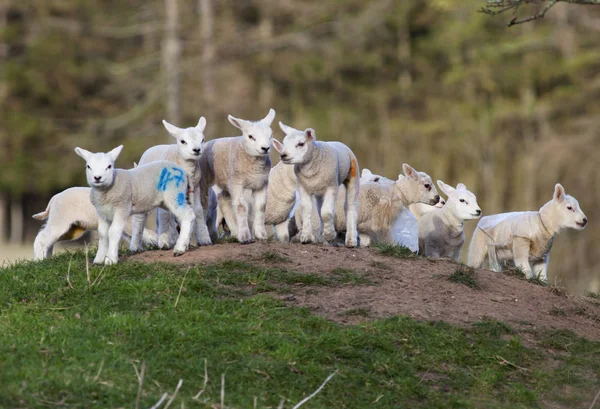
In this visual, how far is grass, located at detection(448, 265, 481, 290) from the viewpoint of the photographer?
10.2 m

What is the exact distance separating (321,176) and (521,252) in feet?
9.25

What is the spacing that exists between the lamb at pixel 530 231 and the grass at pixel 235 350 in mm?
2922

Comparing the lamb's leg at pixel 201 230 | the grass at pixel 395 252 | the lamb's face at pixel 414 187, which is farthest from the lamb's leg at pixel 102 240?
the lamb's face at pixel 414 187

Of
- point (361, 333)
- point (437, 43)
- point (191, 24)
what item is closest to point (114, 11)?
point (191, 24)

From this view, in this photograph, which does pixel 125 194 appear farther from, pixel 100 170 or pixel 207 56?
pixel 207 56

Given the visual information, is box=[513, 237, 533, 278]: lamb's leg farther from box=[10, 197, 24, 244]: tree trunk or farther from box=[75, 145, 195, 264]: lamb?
box=[10, 197, 24, 244]: tree trunk

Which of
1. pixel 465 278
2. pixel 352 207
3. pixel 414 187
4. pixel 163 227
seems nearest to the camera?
pixel 465 278

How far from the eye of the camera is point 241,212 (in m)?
10.8

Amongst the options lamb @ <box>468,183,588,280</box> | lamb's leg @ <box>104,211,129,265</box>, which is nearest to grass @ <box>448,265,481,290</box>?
lamb @ <box>468,183,588,280</box>

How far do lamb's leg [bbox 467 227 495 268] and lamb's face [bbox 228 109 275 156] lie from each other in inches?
139

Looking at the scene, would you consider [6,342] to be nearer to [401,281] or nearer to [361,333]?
[361,333]

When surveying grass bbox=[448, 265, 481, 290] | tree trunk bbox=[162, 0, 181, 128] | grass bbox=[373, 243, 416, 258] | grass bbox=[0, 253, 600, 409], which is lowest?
grass bbox=[0, 253, 600, 409]

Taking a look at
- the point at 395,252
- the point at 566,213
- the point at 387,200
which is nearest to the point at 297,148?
the point at 395,252

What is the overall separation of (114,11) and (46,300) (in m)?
32.5
